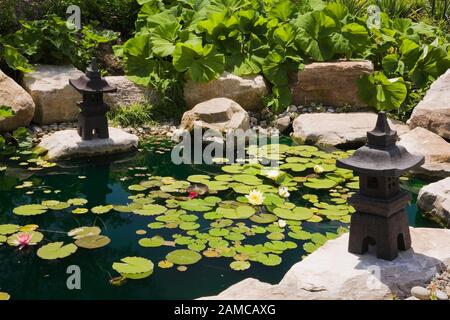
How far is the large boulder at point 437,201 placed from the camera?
4.51 metres

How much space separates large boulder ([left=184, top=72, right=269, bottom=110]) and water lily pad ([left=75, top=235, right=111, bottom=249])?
3.60m

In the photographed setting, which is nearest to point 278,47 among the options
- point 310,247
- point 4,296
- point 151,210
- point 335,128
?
point 335,128

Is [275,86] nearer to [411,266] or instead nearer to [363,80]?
[363,80]

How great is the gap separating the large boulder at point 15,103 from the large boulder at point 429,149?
413 centimetres

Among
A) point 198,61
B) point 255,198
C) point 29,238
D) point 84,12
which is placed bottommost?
point 29,238

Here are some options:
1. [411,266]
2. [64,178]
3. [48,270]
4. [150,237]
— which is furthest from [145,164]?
[411,266]

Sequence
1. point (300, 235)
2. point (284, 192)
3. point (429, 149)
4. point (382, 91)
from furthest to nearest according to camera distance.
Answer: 1. point (382, 91)
2. point (429, 149)
3. point (284, 192)
4. point (300, 235)

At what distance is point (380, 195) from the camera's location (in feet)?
11.2

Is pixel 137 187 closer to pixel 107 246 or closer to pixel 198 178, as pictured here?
pixel 198 178

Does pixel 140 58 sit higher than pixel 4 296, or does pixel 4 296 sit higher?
pixel 140 58

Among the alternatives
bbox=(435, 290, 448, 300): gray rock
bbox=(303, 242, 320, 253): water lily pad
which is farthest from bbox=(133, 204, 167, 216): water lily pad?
bbox=(435, 290, 448, 300): gray rock

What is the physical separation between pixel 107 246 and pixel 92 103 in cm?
238

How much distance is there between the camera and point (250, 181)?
5.30m

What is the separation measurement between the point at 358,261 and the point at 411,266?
301 millimetres
